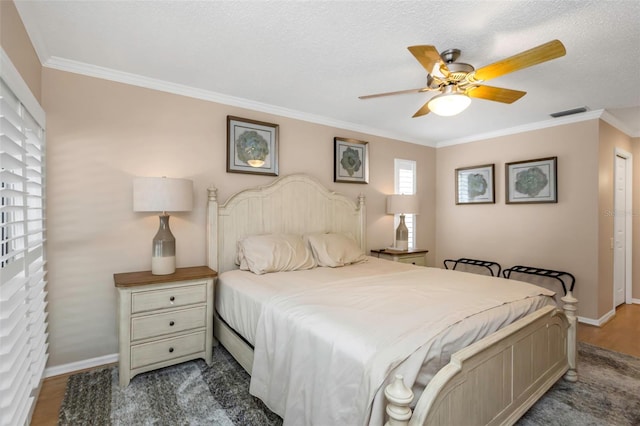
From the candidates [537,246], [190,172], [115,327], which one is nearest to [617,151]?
[537,246]

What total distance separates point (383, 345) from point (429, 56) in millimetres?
1611

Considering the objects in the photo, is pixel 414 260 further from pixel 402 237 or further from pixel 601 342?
pixel 601 342

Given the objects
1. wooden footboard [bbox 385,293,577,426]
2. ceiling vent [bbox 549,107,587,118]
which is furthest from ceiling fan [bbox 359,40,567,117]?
ceiling vent [bbox 549,107,587,118]

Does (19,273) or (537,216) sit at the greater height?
(537,216)

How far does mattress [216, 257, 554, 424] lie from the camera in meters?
1.40

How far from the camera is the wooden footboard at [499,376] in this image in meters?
1.21

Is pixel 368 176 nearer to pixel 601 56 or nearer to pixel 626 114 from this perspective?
pixel 601 56

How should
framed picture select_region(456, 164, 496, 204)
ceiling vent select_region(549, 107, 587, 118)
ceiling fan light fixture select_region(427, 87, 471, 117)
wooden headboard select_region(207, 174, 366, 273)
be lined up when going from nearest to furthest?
ceiling fan light fixture select_region(427, 87, 471, 117)
wooden headboard select_region(207, 174, 366, 273)
ceiling vent select_region(549, 107, 587, 118)
framed picture select_region(456, 164, 496, 204)

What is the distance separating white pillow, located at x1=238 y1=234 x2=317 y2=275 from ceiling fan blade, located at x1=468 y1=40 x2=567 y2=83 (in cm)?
203

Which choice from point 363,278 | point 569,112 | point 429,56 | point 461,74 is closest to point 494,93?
point 461,74

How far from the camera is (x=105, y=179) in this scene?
2576mm

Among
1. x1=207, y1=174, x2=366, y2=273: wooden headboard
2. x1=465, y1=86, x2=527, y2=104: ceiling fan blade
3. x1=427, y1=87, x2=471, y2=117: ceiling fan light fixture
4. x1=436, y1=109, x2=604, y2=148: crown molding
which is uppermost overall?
x1=436, y1=109, x2=604, y2=148: crown molding

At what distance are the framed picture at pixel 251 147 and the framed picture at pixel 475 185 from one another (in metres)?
2.97

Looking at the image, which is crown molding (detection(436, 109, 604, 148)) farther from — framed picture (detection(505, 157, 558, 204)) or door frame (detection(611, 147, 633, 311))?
door frame (detection(611, 147, 633, 311))
